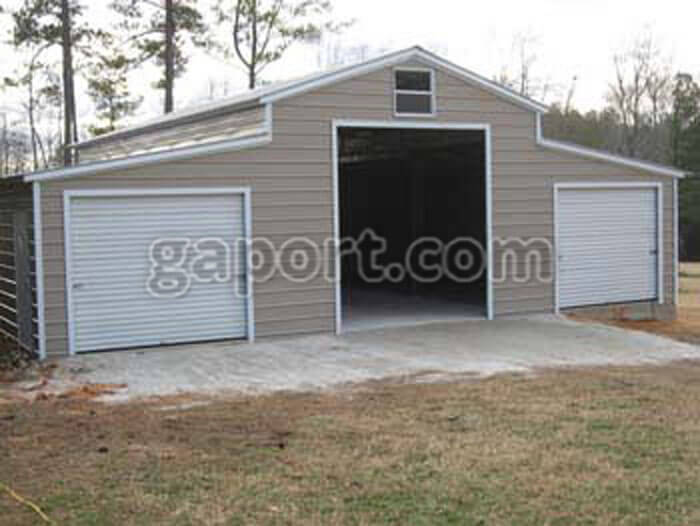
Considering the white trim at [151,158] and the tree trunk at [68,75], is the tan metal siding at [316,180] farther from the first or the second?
the tree trunk at [68,75]

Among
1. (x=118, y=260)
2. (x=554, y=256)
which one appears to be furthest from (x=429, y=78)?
(x=118, y=260)

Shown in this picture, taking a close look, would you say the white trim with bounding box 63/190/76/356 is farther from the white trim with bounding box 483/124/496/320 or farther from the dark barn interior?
the white trim with bounding box 483/124/496/320

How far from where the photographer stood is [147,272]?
1148 centimetres

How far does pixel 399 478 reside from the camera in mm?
5891

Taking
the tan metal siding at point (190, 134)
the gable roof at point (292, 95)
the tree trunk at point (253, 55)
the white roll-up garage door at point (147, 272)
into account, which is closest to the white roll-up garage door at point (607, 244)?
the gable roof at point (292, 95)

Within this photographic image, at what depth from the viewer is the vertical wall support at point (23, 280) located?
437 inches

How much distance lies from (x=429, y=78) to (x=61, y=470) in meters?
8.29

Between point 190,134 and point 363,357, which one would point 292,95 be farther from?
point 363,357

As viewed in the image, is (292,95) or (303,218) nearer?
(292,95)

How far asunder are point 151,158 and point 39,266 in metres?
1.75

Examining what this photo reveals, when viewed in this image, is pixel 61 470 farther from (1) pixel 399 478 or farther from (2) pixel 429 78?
(2) pixel 429 78

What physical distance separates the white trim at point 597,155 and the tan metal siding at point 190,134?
414 centimetres

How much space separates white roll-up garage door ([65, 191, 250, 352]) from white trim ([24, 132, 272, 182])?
0.30 m

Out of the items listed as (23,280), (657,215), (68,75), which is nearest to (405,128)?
(657,215)
